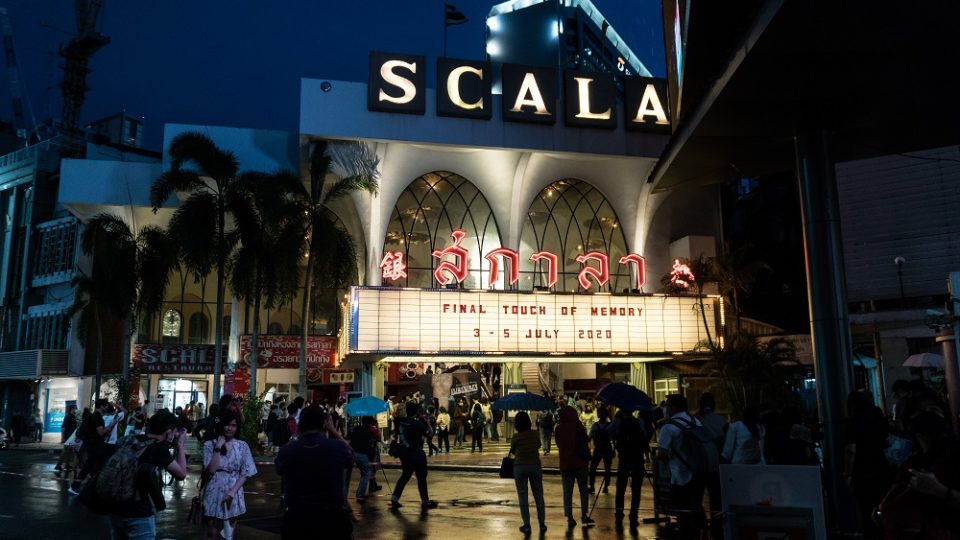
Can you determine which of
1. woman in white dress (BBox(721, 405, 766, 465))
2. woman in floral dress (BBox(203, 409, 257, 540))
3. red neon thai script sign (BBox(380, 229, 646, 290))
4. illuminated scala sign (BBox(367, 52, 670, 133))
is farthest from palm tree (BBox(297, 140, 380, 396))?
woman in white dress (BBox(721, 405, 766, 465))

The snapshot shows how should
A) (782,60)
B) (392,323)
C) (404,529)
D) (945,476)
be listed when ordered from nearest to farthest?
(945,476) < (782,60) < (404,529) < (392,323)

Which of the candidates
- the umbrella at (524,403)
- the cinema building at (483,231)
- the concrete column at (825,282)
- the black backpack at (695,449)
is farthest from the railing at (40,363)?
the black backpack at (695,449)

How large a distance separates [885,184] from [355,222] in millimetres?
22784

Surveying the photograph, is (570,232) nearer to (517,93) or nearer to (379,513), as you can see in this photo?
(517,93)

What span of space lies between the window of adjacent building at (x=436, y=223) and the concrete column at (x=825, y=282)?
22.5 m

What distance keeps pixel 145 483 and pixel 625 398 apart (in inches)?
366

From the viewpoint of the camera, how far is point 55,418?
44.2 meters


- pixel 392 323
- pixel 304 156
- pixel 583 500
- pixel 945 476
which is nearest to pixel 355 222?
pixel 304 156

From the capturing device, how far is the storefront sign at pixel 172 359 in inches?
1539

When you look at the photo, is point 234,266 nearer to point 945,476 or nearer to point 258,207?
point 258,207

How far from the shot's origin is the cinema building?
3027cm

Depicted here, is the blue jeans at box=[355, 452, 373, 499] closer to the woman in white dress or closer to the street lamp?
the woman in white dress

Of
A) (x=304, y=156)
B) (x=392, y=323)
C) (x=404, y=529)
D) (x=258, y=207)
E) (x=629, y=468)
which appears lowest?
(x=404, y=529)

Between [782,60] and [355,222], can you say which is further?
[355,222]
